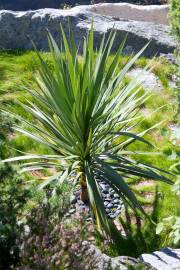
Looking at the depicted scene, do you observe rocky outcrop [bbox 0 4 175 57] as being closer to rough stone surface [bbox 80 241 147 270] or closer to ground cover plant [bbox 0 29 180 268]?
ground cover plant [bbox 0 29 180 268]

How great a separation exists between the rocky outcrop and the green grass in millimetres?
367

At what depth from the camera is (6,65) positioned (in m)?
7.55

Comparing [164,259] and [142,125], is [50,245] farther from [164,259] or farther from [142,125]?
[142,125]

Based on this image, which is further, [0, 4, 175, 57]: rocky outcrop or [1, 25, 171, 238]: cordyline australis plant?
[0, 4, 175, 57]: rocky outcrop

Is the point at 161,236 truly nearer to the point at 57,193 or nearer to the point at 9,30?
the point at 57,193

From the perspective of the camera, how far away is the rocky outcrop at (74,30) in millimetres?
8141

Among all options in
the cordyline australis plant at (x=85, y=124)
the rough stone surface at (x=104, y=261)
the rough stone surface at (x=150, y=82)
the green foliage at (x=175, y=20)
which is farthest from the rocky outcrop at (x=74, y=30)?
the rough stone surface at (x=104, y=261)

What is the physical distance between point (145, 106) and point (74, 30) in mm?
Result: 2200

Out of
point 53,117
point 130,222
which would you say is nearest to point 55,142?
point 53,117

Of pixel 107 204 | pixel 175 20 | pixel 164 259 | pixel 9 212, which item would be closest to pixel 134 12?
pixel 175 20

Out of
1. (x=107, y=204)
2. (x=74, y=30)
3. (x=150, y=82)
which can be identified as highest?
(x=74, y=30)

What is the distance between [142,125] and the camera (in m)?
6.41

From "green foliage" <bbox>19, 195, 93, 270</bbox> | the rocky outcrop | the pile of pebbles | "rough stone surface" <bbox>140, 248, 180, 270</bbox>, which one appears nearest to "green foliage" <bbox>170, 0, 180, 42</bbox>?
the rocky outcrop

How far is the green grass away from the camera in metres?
5.17
